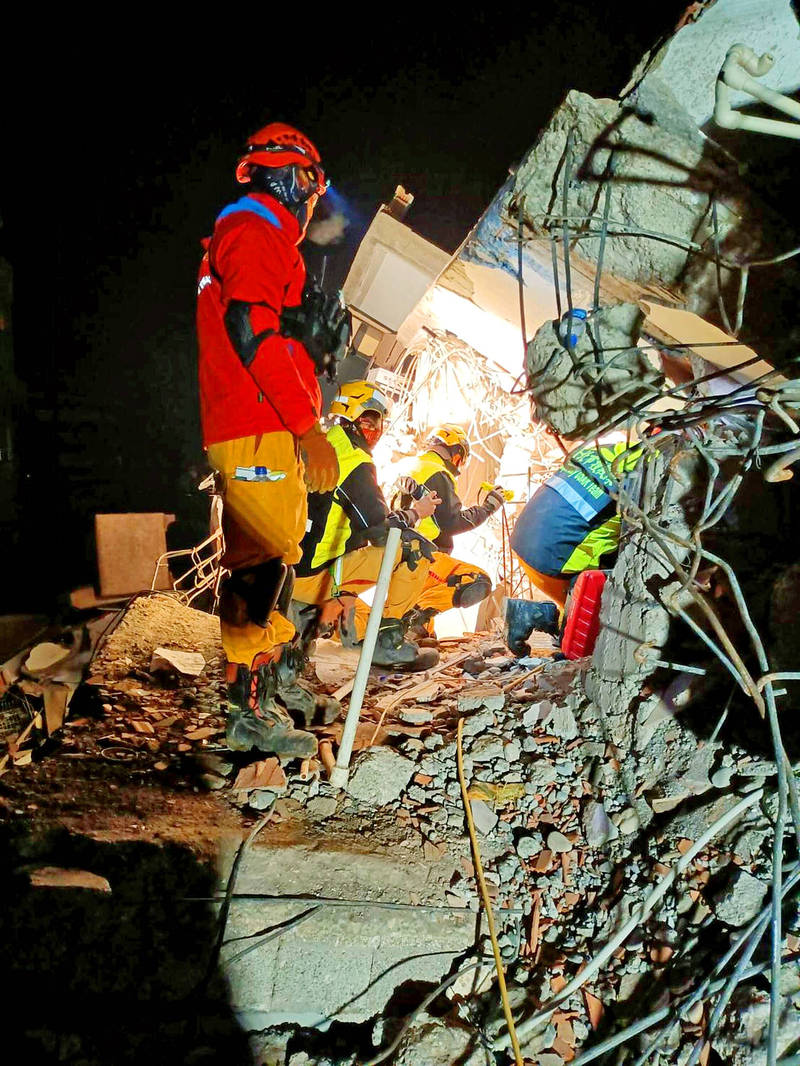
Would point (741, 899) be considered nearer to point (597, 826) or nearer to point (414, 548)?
point (597, 826)

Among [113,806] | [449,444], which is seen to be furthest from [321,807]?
[449,444]

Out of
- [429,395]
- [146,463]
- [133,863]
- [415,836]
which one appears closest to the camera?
[133,863]

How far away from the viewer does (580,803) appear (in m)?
2.91

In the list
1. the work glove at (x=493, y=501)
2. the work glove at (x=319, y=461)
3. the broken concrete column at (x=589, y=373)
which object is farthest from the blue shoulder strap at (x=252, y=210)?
the work glove at (x=493, y=501)

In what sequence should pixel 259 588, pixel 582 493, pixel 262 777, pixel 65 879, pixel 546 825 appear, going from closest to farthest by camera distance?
pixel 65 879 < pixel 546 825 < pixel 262 777 < pixel 259 588 < pixel 582 493

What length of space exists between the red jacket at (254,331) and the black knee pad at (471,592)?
377 cm

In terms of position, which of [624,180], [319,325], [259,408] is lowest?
[259,408]

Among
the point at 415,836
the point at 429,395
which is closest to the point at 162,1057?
the point at 415,836

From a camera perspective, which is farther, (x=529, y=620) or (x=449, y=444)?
(x=449, y=444)

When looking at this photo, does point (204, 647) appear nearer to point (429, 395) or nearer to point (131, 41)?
point (429, 395)

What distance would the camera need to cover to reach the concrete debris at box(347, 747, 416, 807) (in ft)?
9.64

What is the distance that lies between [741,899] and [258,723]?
2.44 m

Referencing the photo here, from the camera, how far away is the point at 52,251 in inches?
1003

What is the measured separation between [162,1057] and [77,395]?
29.2 meters
